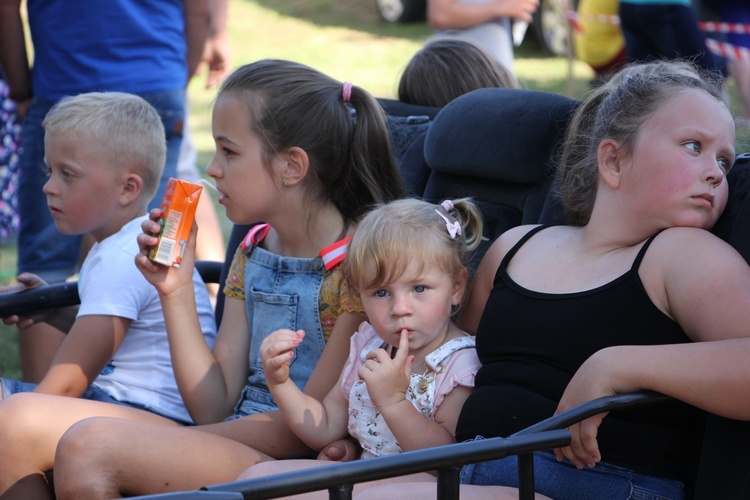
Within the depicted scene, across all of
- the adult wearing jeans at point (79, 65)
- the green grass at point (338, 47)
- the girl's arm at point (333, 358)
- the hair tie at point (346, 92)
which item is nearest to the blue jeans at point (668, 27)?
the green grass at point (338, 47)

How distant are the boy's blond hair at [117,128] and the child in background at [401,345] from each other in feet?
2.87

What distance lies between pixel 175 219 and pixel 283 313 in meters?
0.36

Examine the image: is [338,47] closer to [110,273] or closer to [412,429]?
[110,273]

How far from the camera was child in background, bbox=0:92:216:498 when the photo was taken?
2.56 m

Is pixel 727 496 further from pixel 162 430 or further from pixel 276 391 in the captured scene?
pixel 162 430

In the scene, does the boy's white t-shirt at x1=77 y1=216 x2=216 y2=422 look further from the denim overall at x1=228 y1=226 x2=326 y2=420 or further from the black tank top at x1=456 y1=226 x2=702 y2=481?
the black tank top at x1=456 y1=226 x2=702 y2=481

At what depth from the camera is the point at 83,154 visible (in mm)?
2750

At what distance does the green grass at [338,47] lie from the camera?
10.5 meters

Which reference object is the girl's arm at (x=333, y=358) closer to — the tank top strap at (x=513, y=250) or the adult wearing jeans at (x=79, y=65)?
the tank top strap at (x=513, y=250)

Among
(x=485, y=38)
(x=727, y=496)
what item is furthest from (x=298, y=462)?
(x=485, y=38)

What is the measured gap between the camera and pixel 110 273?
2.66 meters

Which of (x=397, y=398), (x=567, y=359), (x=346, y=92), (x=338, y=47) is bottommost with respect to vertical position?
(x=338, y=47)

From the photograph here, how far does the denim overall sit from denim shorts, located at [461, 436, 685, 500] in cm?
62

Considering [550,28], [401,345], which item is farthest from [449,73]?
[550,28]
